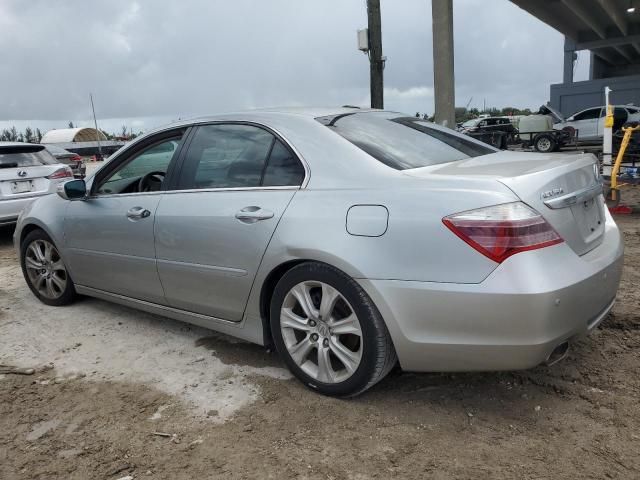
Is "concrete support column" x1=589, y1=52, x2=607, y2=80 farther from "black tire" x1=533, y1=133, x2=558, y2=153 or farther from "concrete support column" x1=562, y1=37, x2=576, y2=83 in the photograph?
"black tire" x1=533, y1=133, x2=558, y2=153

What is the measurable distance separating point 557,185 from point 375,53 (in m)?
8.63

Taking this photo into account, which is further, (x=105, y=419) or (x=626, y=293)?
(x=626, y=293)

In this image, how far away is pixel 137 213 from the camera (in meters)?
3.59

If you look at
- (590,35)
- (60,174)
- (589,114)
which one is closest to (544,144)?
(589,114)

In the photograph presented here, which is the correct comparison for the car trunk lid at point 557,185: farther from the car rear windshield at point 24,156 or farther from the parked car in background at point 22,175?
the car rear windshield at point 24,156

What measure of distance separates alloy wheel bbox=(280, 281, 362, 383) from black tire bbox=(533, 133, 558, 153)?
2037 cm

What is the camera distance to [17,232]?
4.76 metres

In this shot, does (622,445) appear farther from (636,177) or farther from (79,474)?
(636,177)

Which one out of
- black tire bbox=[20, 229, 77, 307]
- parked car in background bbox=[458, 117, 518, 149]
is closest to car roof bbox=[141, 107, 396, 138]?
black tire bbox=[20, 229, 77, 307]

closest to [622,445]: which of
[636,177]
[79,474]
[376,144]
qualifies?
[376,144]

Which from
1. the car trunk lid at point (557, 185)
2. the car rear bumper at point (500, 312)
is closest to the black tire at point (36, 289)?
the car rear bumper at point (500, 312)

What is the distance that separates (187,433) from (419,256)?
1404 millimetres

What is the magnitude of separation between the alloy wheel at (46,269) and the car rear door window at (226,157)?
1711 millimetres

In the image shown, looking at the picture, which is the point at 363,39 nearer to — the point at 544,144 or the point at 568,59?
the point at 544,144
